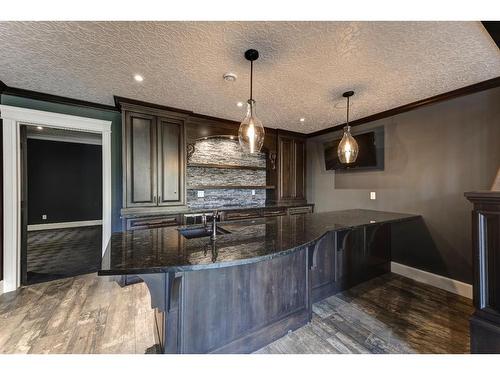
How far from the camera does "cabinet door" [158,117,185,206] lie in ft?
9.75

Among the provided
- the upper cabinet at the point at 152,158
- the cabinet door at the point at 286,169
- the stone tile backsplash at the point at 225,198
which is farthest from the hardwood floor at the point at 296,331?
the cabinet door at the point at 286,169

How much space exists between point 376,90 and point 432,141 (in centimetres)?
107

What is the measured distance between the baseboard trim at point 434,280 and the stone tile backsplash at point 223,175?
8.14 ft

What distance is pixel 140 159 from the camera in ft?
9.28

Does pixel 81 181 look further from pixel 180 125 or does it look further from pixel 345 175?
pixel 345 175

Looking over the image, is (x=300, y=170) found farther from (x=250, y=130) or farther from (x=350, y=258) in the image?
(x=250, y=130)

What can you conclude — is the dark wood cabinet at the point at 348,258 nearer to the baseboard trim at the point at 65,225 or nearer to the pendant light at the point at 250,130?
the pendant light at the point at 250,130

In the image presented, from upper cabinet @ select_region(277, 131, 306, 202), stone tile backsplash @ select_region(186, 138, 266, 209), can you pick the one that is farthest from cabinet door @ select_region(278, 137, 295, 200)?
stone tile backsplash @ select_region(186, 138, 266, 209)

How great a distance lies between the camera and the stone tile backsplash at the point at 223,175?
357cm

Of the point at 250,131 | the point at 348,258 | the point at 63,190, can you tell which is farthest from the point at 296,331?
the point at 63,190

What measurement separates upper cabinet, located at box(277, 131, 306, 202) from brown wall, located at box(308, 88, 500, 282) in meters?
1.34

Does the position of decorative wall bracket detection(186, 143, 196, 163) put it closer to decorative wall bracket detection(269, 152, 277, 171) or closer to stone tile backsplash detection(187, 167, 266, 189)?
stone tile backsplash detection(187, 167, 266, 189)
